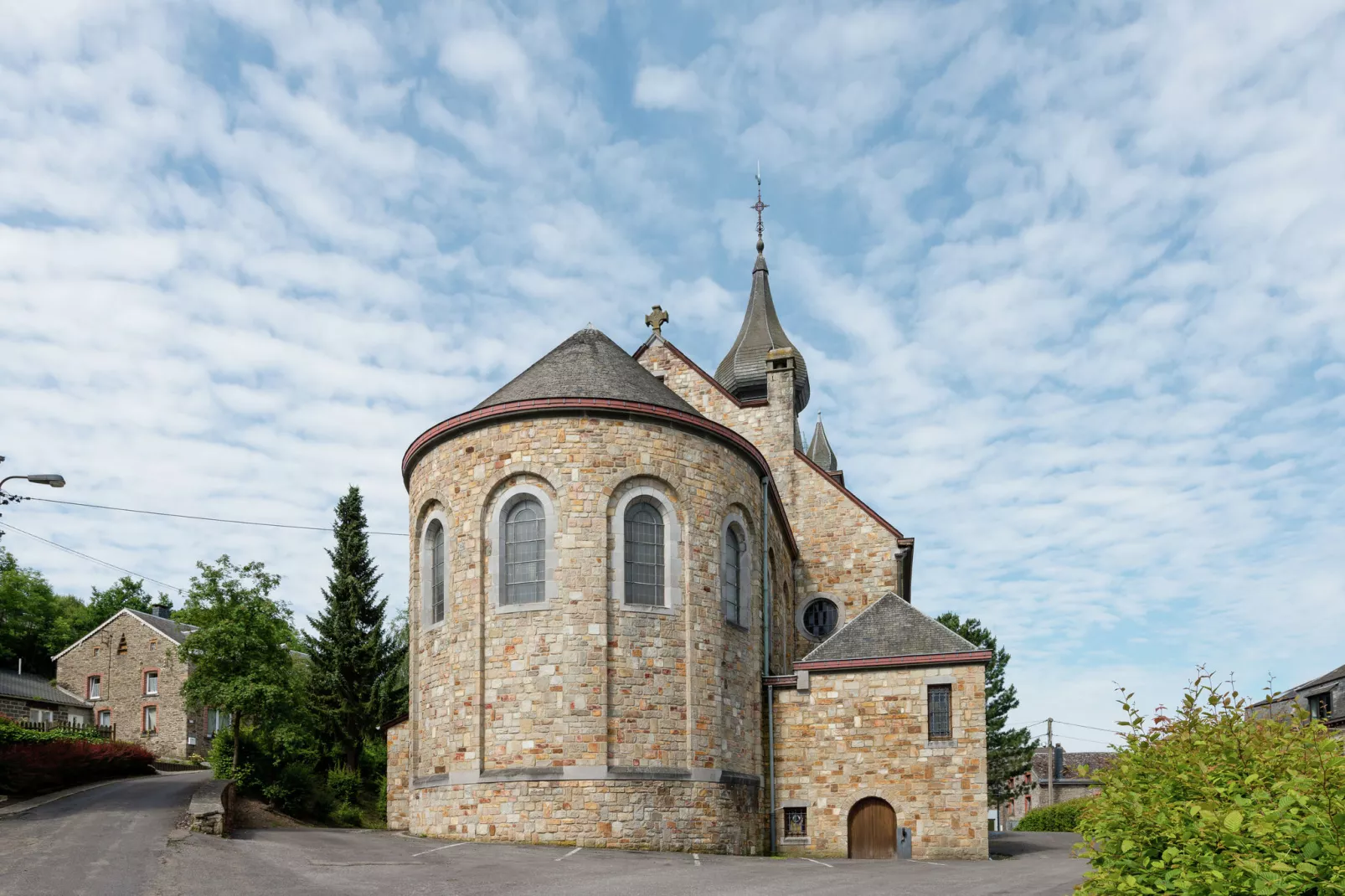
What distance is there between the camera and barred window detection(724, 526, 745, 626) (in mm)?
21781

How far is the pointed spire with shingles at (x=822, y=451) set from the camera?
54.7m

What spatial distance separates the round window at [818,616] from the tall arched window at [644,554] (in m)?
10.9

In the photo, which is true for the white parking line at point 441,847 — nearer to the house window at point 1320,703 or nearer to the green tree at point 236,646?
the green tree at point 236,646

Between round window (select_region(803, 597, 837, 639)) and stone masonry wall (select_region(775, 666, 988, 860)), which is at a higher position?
round window (select_region(803, 597, 837, 639))

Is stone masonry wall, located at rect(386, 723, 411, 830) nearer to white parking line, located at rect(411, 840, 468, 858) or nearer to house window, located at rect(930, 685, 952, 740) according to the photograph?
white parking line, located at rect(411, 840, 468, 858)

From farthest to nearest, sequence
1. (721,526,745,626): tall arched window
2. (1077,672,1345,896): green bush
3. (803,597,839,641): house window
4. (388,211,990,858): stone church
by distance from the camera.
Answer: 1. (803,597,839,641): house window
2. (721,526,745,626): tall arched window
3. (388,211,990,858): stone church
4. (1077,672,1345,896): green bush

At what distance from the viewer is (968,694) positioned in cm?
2158

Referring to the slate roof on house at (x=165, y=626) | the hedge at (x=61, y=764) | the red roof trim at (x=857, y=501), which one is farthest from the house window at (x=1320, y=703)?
the slate roof on house at (x=165, y=626)

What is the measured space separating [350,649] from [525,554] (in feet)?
53.8

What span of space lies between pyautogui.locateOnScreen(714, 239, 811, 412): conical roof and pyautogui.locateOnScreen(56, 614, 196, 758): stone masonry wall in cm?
2474

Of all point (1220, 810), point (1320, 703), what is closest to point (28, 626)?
point (1320, 703)

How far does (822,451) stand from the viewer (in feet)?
181

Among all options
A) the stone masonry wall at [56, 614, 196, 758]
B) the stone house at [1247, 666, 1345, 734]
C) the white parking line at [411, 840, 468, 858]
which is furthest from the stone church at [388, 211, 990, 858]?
the stone masonry wall at [56, 614, 196, 758]

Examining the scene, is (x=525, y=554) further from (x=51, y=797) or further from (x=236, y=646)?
(x=51, y=797)
